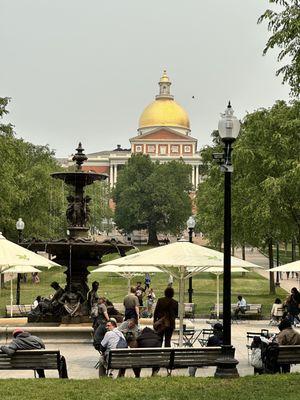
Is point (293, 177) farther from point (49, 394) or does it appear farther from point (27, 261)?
point (49, 394)

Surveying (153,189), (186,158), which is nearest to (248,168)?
(153,189)

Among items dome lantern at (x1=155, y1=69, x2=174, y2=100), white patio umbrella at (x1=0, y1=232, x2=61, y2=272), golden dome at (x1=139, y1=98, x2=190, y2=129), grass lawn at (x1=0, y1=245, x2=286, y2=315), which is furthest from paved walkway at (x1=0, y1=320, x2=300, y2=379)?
dome lantern at (x1=155, y1=69, x2=174, y2=100)

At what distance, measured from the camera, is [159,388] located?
11.9 metres

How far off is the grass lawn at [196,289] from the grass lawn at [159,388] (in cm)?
1815

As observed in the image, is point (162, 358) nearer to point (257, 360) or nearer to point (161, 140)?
point (257, 360)

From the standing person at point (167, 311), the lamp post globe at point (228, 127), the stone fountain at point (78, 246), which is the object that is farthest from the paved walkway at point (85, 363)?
the lamp post globe at point (228, 127)

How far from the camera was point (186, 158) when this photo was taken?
156 metres

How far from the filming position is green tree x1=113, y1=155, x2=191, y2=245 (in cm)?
10244

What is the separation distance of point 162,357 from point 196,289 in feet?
111

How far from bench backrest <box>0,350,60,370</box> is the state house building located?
5428 inches

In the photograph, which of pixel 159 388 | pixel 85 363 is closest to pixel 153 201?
pixel 85 363

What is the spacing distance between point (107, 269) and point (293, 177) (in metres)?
7.78

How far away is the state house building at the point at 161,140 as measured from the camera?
15762 cm

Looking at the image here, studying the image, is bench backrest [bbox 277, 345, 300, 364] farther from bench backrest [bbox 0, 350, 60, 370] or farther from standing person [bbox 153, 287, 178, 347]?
bench backrest [bbox 0, 350, 60, 370]
